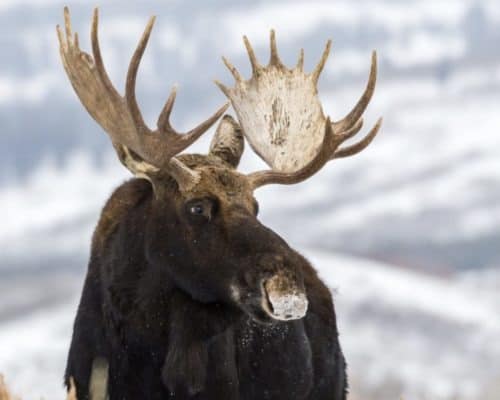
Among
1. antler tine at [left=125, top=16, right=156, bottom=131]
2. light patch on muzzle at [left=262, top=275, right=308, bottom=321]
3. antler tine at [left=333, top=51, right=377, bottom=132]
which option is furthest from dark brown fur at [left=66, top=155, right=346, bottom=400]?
antler tine at [left=333, top=51, right=377, bottom=132]

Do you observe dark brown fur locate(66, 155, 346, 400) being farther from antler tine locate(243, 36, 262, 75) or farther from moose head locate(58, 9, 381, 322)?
antler tine locate(243, 36, 262, 75)

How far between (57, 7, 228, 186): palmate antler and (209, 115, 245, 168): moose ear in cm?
29

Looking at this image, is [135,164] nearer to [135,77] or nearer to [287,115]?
[135,77]

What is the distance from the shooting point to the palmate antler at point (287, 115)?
33.9ft

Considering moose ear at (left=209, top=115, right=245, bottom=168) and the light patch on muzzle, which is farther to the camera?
moose ear at (left=209, top=115, right=245, bottom=168)

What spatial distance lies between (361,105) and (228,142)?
112 centimetres

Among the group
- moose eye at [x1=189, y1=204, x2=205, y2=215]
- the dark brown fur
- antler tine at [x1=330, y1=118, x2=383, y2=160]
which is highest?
antler tine at [x1=330, y1=118, x2=383, y2=160]

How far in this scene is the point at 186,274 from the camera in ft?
29.8

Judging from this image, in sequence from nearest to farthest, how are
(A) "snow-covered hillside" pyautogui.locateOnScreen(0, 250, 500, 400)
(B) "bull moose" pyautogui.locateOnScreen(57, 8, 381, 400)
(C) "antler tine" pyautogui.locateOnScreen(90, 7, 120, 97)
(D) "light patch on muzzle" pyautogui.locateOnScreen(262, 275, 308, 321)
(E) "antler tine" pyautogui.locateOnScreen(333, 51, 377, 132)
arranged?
(D) "light patch on muzzle" pyautogui.locateOnScreen(262, 275, 308, 321)
(B) "bull moose" pyautogui.locateOnScreen(57, 8, 381, 400)
(C) "antler tine" pyautogui.locateOnScreen(90, 7, 120, 97)
(E) "antler tine" pyautogui.locateOnScreen(333, 51, 377, 132)
(A) "snow-covered hillside" pyautogui.locateOnScreen(0, 250, 500, 400)

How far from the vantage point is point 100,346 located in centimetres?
952

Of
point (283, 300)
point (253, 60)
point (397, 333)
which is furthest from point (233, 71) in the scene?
point (397, 333)

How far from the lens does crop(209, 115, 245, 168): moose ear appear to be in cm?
985

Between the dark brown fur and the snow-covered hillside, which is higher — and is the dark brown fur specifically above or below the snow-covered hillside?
above

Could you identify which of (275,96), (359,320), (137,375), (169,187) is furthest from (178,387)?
(359,320)
